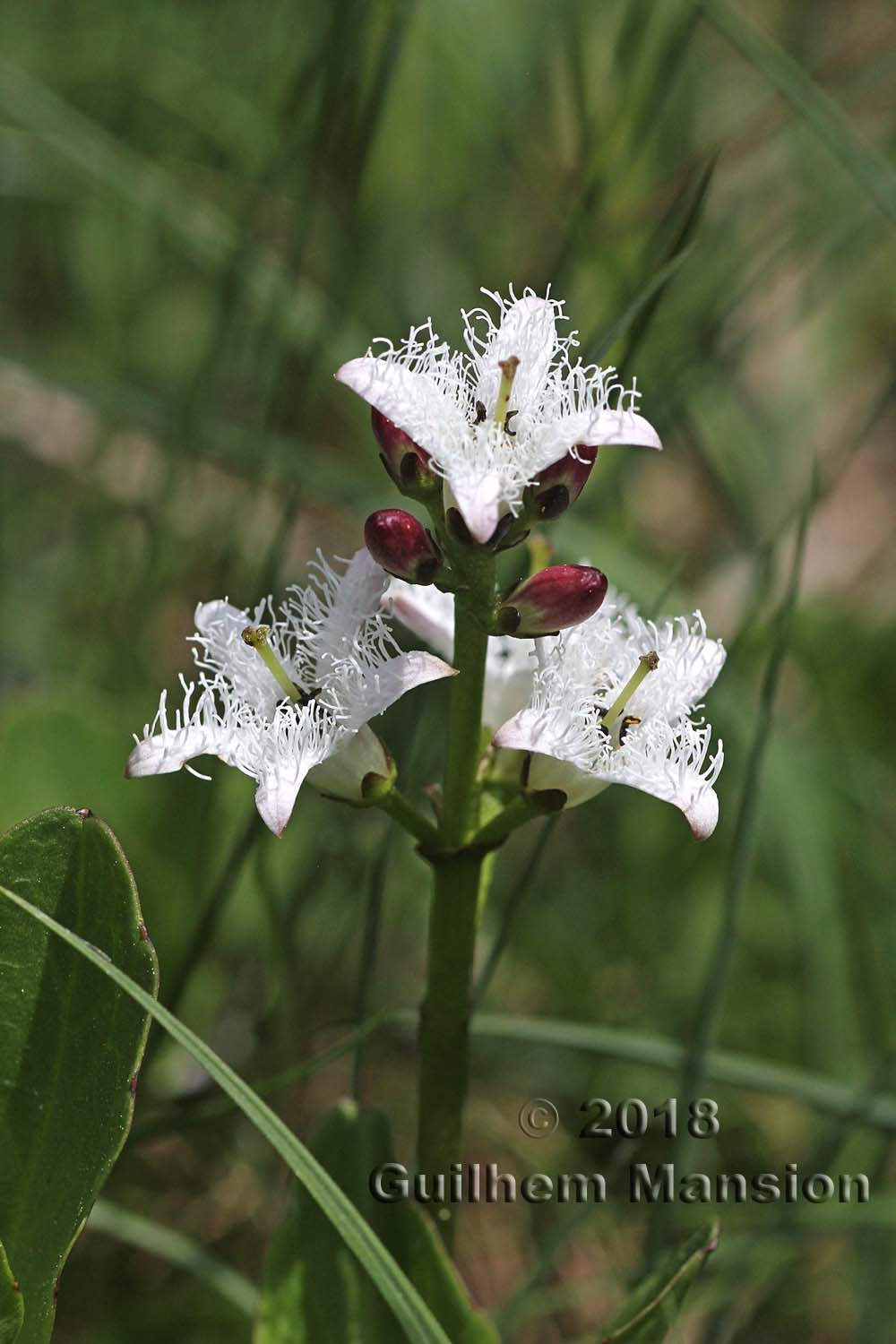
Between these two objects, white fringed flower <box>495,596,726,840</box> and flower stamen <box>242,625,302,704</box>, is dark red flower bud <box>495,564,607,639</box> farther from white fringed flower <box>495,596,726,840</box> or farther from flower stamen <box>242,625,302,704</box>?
flower stamen <box>242,625,302,704</box>

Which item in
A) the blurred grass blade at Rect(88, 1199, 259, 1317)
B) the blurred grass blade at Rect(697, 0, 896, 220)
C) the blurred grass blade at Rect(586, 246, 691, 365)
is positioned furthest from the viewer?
the blurred grass blade at Rect(697, 0, 896, 220)

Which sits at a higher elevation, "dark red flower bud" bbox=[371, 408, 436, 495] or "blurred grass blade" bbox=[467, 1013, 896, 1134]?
"dark red flower bud" bbox=[371, 408, 436, 495]

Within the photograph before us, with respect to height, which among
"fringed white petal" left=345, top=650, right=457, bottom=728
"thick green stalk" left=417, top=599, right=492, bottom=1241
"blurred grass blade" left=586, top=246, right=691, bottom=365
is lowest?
"thick green stalk" left=417, top=599, right=492, bottom=1241

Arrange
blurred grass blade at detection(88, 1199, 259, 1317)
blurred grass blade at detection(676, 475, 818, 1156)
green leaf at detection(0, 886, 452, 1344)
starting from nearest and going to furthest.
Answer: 1. green leaf at detection(0, 886, 452, 1344)
2. blurred grass blade at detection(676, 475, 818, 1156)
3. blurred grass blade at detection(88, 1199, 259, 1317)

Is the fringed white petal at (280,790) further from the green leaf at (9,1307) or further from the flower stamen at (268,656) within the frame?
the green leaf at (9,1307)

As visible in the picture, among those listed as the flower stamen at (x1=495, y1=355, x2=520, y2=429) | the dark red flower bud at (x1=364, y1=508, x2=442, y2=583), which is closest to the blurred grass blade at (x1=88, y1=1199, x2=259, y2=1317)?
the dark red flower bud at (x1=364, y1=508, x2=442, y2=583)

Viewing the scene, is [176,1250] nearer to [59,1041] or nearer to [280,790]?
[59,1041]

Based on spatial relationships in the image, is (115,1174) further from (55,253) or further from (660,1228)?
(55,253)
